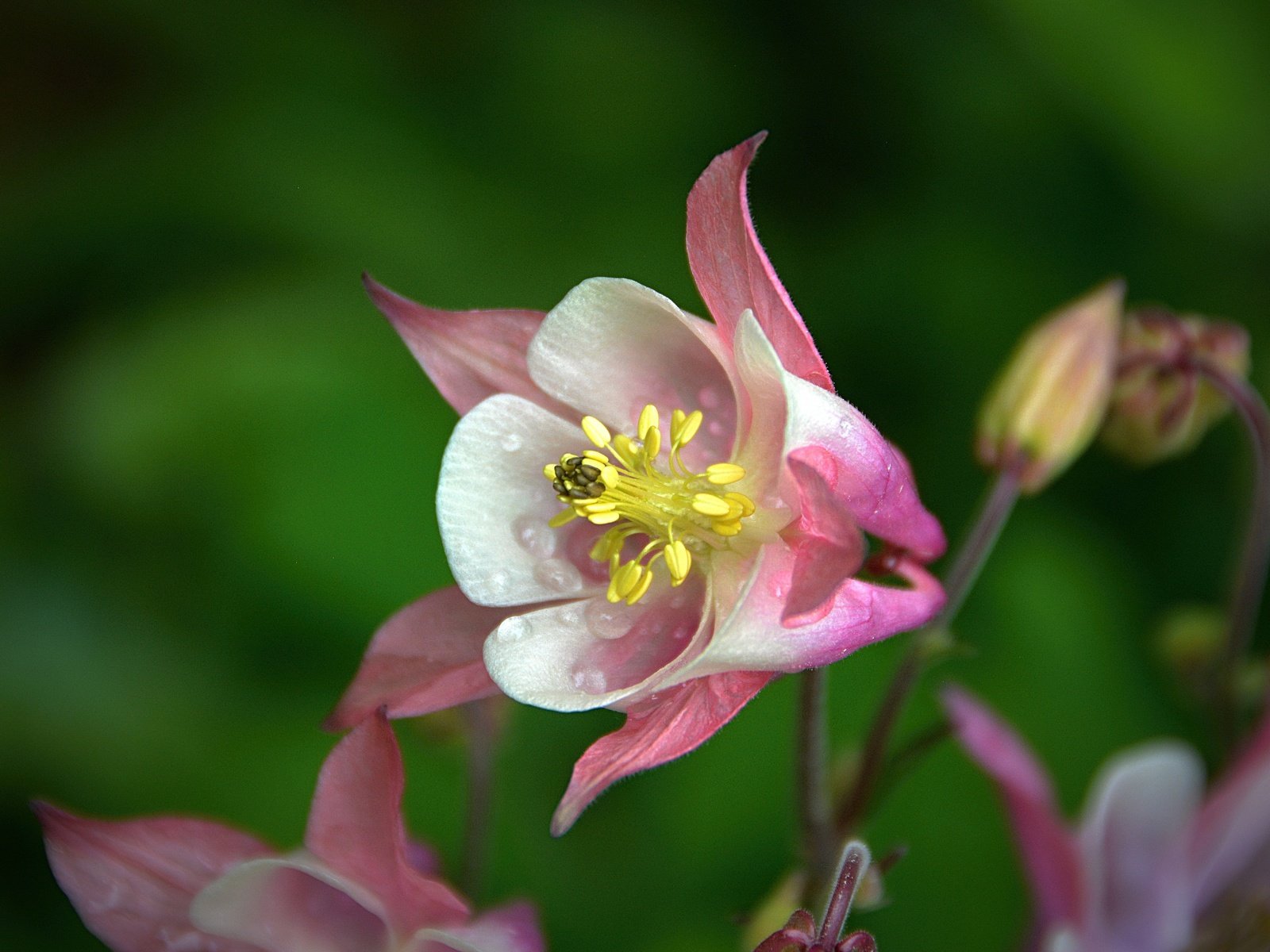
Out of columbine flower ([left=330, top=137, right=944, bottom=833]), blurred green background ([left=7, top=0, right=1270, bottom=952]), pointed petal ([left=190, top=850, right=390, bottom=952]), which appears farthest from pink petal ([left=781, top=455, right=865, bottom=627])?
blurred green background ([left=7, top=0, right=1270, bottom=952])

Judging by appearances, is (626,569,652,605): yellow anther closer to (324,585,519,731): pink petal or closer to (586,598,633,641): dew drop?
(586,598,633,641): dew drop

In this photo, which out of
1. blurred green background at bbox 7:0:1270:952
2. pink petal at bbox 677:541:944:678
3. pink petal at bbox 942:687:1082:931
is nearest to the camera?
pink petal at bbox 677:541:944:678

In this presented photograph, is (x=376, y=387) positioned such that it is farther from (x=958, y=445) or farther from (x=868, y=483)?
(x=868, y=483)

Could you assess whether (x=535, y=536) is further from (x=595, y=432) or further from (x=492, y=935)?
(x=492, y=935)

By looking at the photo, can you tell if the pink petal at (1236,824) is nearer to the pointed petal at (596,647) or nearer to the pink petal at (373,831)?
the pointed petal at (596,647)

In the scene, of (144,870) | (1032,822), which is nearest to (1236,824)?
(1032,822)

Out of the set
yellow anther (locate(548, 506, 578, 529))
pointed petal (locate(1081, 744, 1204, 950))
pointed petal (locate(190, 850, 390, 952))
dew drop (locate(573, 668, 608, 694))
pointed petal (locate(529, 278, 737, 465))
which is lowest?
pointed petal (locate(1081, 744, 1204, 950))

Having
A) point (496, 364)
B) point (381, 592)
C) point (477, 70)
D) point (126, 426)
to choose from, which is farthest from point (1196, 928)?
point (477, 70)
